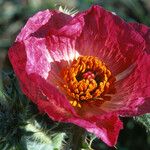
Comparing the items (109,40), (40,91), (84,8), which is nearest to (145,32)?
(109,40)

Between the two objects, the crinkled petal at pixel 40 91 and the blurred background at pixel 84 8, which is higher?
the crinkled petal at pixel 40 91

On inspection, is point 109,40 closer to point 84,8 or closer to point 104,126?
point 104,126

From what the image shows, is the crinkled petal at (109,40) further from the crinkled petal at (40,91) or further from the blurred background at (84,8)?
the crinkled petal at (40,91)

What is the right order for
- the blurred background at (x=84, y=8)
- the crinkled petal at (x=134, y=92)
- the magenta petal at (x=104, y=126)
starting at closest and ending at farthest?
the magenta petal at (x=104, y=126), the crinkled petal at (x=134, y=92), the blurred background at (x=84, y=8)

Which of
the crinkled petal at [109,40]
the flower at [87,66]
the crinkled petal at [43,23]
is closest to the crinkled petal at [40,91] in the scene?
the flower at [87,66]

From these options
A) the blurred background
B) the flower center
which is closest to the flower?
the flower center

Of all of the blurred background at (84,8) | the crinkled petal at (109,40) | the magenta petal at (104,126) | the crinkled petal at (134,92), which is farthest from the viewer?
the blurred background at (84,8)

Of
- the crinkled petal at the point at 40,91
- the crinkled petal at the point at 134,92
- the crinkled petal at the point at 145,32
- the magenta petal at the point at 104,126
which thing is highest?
the crinkled petal at the point at 40,91
